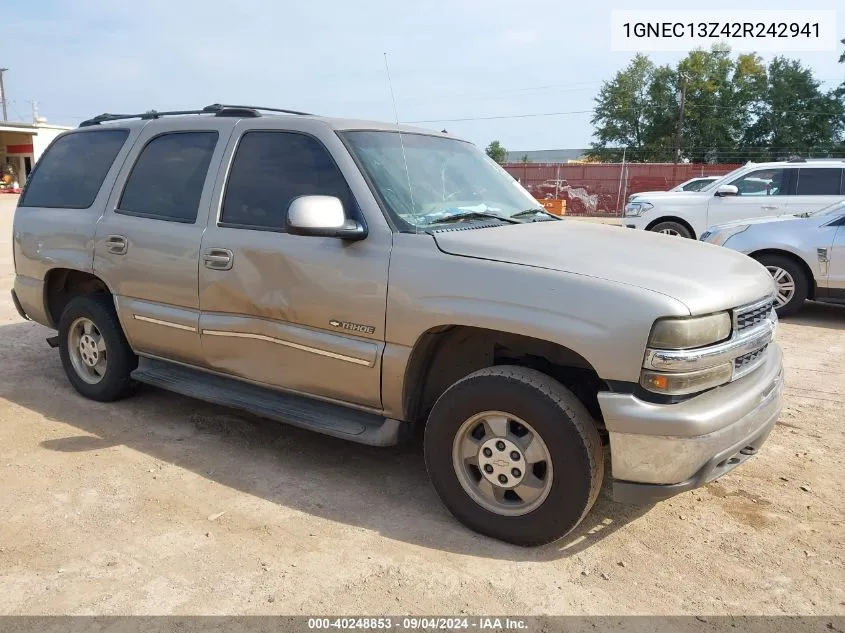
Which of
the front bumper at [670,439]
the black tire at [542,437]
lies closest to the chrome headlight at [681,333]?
the front bumper at [670,439]

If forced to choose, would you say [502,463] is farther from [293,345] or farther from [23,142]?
[23,142]

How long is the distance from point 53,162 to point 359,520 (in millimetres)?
3757

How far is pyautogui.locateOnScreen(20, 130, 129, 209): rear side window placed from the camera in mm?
4840

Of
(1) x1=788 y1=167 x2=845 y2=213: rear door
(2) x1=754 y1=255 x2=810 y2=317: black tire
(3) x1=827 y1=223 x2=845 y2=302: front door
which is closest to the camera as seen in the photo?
(3) x1=827 y1=223 x2=845 y2=302: front door

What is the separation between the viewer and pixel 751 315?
3.12m

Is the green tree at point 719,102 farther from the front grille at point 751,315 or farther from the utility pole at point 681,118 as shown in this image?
the front grille at point 751,315

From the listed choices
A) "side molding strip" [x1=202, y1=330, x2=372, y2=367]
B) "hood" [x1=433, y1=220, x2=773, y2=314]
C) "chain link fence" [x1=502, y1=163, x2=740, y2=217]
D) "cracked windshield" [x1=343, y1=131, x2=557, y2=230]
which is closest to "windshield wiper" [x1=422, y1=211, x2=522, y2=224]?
"cracked windshield" [x1=343, y1=131, x2=557, y2=230]

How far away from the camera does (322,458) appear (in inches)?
161

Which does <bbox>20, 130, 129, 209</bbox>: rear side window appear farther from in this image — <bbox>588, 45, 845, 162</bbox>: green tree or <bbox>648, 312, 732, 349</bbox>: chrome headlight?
<bbox>588, 45, 845, 162</bbox>: green tree

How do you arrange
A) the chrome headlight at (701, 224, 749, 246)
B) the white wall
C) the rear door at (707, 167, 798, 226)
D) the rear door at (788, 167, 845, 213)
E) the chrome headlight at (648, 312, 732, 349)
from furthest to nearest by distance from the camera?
the white wall < the rear door at (707, 167, 798, 226) < the rear door at (788, 167, 845, 213) < the chrome headlight at (701, 224, 749, 246) < the chrome headlight at (648, 312, 732, 349)

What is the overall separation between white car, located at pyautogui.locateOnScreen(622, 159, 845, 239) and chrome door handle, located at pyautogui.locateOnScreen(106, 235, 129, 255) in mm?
7998

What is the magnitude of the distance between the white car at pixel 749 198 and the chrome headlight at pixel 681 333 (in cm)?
804

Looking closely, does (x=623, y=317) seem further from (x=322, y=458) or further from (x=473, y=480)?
(x=322, y=458)

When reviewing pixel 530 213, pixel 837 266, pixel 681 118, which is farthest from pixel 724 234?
pixel 681 118
